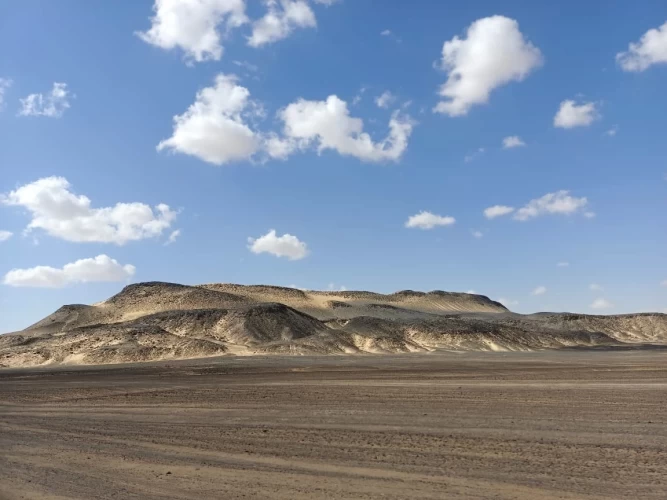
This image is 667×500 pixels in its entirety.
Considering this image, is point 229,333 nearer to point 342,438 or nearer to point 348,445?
point 342,438

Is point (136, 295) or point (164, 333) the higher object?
point (136, 295)

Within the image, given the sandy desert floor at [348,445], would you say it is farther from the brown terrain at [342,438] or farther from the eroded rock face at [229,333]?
the eroded rock face at [229,333]

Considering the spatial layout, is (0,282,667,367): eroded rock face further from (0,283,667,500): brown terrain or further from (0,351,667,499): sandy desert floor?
(0,351,667,499): sandy desert floor

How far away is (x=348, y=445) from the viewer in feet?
42.9

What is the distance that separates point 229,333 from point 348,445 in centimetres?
7012

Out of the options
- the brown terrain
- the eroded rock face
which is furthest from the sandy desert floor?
the eroded rock face

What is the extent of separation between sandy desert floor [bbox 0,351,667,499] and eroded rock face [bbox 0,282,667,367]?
47341 mm

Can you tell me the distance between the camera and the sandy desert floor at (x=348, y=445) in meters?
9.87

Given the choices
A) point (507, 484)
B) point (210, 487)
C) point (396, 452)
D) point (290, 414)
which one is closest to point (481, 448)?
point (396, 452)

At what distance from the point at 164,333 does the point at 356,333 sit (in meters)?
27.5

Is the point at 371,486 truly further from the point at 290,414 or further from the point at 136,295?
the point at 136,295

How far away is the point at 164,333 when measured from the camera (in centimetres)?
7625

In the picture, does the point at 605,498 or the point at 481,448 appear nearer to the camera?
the point at 605,498

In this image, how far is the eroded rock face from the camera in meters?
70.0
